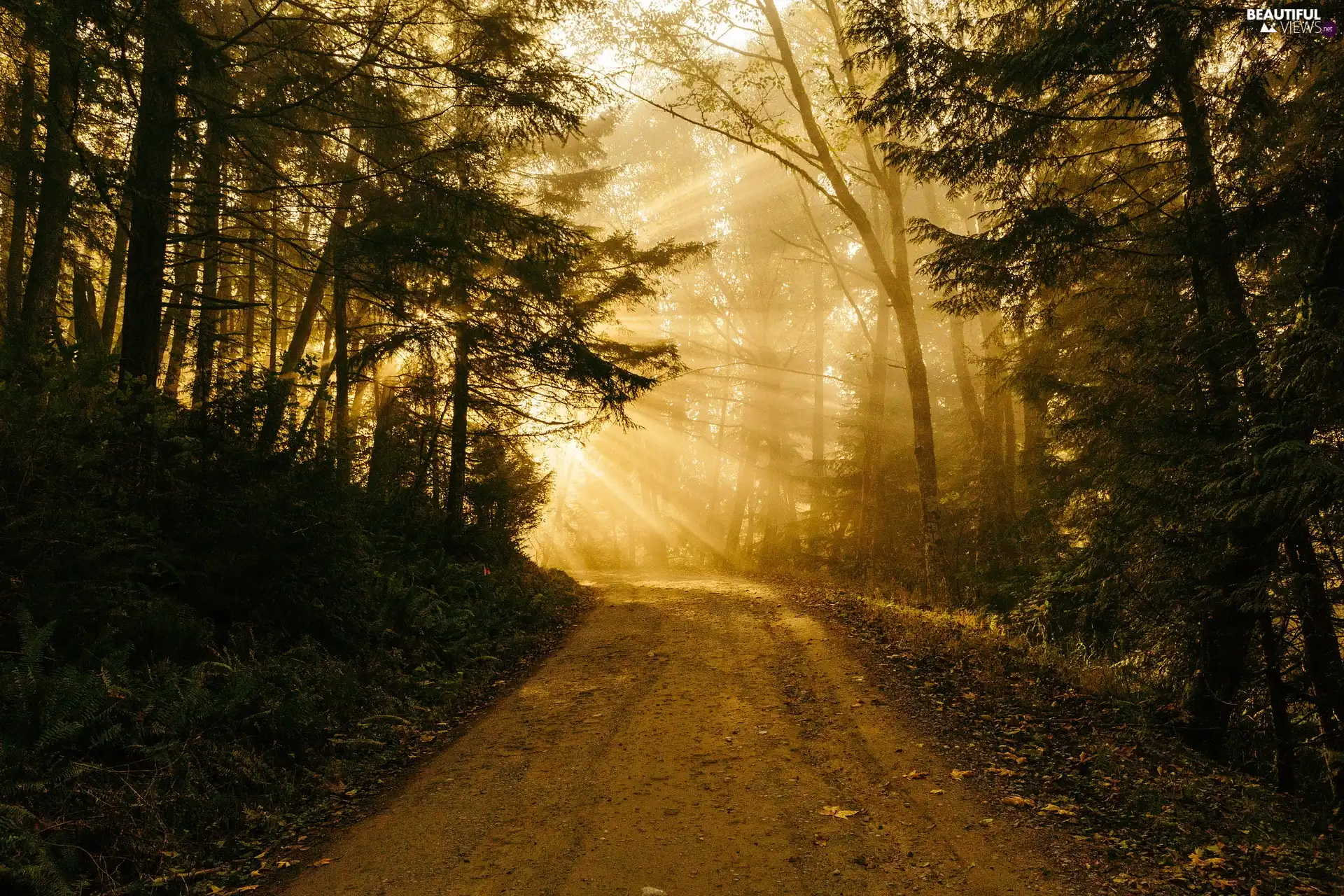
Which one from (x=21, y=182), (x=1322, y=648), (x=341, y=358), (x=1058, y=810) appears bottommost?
(x=1058, y=810)

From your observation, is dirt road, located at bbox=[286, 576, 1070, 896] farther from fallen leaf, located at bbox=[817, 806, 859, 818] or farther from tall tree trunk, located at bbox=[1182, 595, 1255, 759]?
tall tree trunk, located at bbox=[1182, 595, 1255, 759]

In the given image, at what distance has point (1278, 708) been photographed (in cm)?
695

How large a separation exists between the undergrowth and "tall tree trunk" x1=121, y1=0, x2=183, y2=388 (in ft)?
3.38

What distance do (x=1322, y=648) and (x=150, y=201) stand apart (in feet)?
38.4

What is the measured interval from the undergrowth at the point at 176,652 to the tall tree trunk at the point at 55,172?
1.80 meters

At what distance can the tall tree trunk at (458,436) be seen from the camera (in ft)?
48.9

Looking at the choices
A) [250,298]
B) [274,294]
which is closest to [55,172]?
[274,294]

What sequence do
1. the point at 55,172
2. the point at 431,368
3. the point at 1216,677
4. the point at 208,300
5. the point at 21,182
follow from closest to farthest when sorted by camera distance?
the point at 55,172 < the point at 1216,677 < the point at 208,300 < the point at 21,182 < the point at 431,368

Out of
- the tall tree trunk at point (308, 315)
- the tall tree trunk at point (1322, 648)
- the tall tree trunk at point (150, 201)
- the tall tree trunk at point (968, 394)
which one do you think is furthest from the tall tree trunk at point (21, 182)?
the tall tree trunk at point (968, 394)

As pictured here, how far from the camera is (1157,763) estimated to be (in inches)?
237

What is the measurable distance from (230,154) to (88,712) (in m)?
7.19

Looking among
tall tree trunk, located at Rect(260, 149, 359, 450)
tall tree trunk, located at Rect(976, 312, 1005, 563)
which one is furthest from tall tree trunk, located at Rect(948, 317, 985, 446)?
tall tree trunk, located at Rect(260, 149, 359, 450)

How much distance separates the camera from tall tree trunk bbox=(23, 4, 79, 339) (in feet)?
19.1

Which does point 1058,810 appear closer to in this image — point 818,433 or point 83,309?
point 83,309
